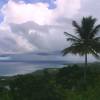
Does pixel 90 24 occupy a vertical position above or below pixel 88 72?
above

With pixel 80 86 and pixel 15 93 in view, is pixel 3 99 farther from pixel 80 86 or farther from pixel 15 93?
pixel 80 86

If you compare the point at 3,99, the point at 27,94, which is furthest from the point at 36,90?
the point at 3,99

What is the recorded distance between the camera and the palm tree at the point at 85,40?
1944 inches

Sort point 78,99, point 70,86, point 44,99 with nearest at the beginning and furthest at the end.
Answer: point 44,99
point 78,99
point 70,86

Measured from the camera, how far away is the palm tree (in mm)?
49375

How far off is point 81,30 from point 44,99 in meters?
21.0

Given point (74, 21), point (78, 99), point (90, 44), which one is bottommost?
point (78, 99)

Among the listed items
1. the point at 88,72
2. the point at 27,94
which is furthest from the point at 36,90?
the point at 88,72

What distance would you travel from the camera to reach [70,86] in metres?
53.1

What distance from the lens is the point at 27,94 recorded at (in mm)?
32812

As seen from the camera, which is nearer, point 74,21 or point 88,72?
point 74,21

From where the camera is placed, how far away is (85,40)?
164 ft

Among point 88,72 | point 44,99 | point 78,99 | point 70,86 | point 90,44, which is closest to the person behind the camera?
point 44,99

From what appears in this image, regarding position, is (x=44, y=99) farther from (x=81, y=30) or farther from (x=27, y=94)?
(x=81, y=30)
